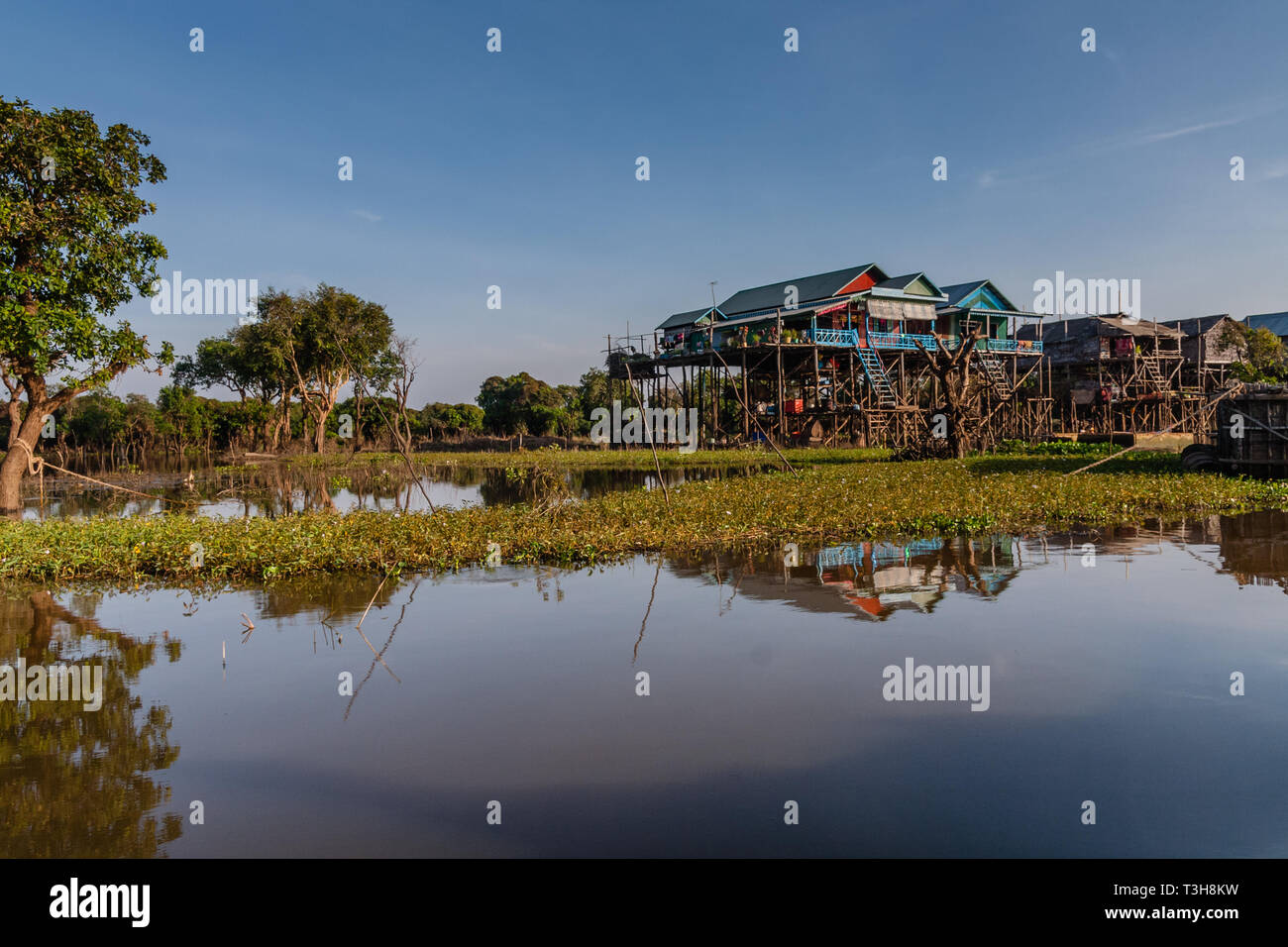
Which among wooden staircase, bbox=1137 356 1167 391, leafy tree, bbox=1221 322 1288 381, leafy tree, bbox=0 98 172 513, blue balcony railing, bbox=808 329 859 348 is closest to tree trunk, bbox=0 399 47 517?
leafy tree, bbox=0 98 172 513

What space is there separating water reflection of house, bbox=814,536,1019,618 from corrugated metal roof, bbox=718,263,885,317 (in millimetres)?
31132

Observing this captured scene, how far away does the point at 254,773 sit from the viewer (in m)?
4.82

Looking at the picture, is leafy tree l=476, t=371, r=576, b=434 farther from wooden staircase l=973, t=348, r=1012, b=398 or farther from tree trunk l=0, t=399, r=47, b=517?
tree trunk l=0, t=399, r=47, b=517

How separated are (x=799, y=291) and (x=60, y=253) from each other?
33.2 meters

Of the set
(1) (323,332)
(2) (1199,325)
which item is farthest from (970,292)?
(1) (323,332)

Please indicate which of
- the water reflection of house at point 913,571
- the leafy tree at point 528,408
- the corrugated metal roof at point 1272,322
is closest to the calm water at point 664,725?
the water reflection of house at point 913,571

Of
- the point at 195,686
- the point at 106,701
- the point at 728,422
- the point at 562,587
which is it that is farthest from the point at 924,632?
the point at 728,422

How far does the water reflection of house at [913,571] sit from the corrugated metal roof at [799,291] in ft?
102

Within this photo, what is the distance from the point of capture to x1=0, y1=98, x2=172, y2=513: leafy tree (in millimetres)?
16047

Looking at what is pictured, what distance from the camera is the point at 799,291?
4344 centimetres

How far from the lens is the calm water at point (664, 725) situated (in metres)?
4.09

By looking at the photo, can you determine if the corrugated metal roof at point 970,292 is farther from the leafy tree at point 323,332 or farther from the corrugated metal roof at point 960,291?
the leafy tree at point 323,332
